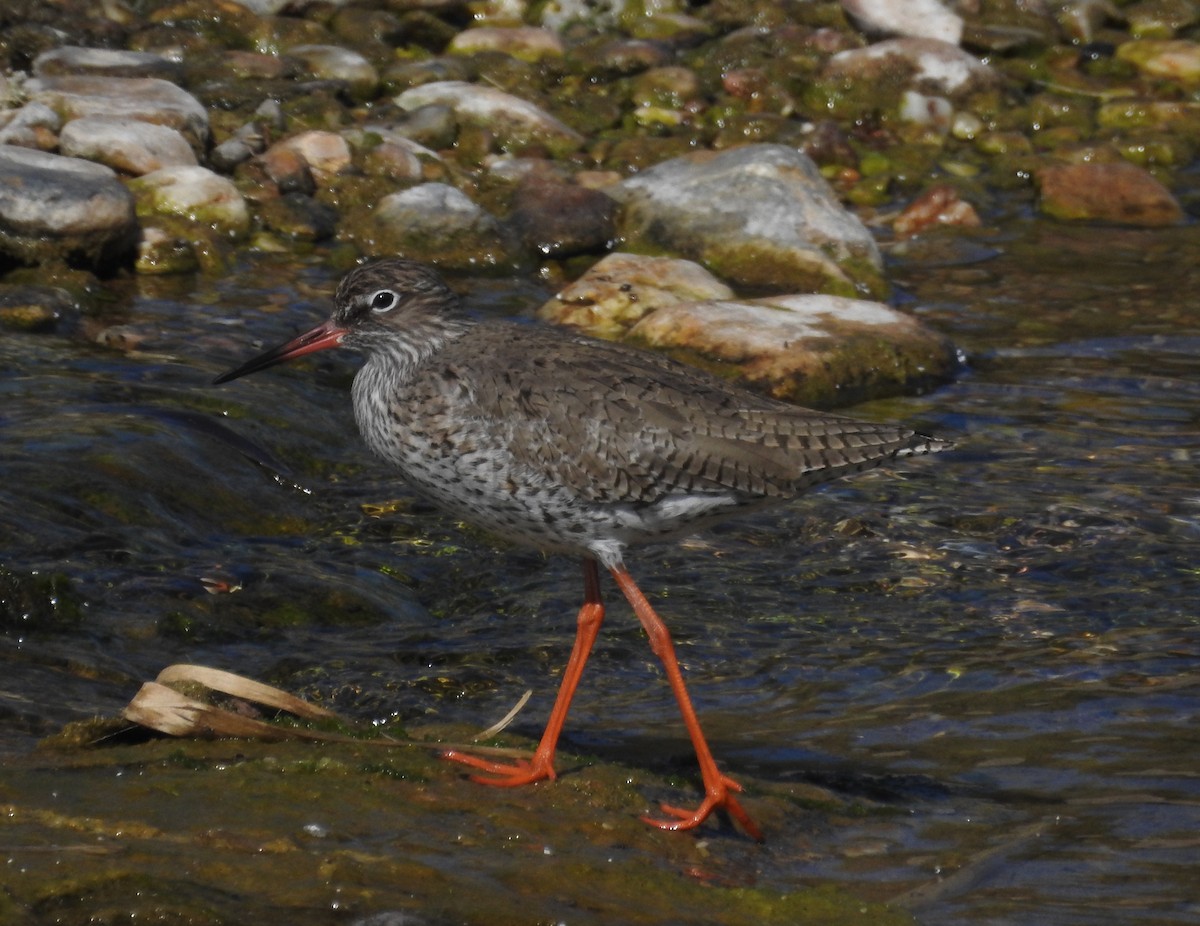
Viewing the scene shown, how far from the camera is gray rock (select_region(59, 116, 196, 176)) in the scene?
43.8 ft

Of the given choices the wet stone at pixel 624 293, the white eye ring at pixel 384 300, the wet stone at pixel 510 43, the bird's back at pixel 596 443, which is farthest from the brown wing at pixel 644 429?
the wet stone at pixel 510 43

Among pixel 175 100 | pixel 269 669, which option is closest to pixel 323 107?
pixel 175 100

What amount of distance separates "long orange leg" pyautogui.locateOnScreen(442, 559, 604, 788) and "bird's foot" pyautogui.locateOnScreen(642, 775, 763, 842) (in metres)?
0.45

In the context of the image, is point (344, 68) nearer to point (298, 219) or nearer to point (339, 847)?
point (298, 219)

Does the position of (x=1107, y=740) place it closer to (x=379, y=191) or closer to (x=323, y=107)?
(x=379, y=191)

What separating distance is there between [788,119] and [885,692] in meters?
11.4

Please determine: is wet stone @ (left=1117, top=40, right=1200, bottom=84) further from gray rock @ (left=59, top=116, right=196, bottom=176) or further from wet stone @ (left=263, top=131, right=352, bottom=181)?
gray rock @ (left=59, top=116, right=196, bottom=176)

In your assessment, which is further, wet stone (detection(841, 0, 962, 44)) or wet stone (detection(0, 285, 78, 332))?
wet stone (detection(841, 0, 962, 44))

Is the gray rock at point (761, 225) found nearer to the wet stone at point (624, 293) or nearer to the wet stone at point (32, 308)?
the wet stone at point (624, 293)

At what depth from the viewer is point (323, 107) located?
15.6 meters

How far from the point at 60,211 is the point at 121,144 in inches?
67.3

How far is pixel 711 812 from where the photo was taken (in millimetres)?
5484

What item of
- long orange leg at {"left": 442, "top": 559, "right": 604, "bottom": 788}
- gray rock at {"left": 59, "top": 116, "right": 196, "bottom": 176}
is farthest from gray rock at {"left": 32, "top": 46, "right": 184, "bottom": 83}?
long orange leg at {"left": 442, "top": 559, "right": 604, "bottom": 788}

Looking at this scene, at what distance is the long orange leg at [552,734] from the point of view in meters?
5.57
